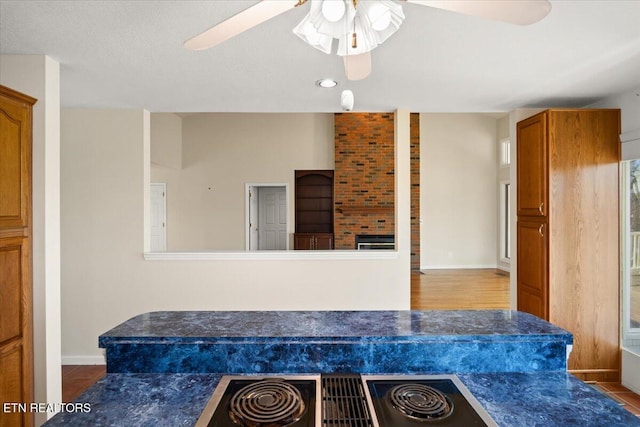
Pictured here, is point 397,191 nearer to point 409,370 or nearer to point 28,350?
point 409,370

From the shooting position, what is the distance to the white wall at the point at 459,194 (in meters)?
7.96

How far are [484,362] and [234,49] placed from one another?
2.01 m

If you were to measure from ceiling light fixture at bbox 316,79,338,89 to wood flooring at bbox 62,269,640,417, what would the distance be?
2.97m

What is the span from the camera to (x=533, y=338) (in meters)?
1.21

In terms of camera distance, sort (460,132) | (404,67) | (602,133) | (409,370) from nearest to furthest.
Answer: (409,370) < (404,67) < (602,133) < (460,132)

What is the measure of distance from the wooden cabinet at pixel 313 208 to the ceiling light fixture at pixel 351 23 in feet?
19.9

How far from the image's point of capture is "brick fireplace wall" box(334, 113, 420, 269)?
712 cm

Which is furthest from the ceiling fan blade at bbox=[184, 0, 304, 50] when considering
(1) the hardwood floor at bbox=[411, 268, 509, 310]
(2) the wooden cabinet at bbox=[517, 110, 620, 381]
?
(1) the hardwood floor at bbox=[411, 268, 509, 310]

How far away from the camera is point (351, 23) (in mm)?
1165

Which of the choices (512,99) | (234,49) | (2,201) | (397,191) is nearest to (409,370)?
(234,49)

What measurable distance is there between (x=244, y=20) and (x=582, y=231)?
3.05 metres

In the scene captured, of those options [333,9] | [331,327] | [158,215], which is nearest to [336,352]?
[331,327]

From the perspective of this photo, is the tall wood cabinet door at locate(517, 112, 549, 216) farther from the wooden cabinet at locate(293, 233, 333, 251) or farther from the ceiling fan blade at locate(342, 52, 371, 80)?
the wooden cabinet at locate(293, 233, 333, 251)

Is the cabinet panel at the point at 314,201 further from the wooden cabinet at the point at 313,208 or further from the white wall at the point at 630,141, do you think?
the white wall at the point at 630,141
